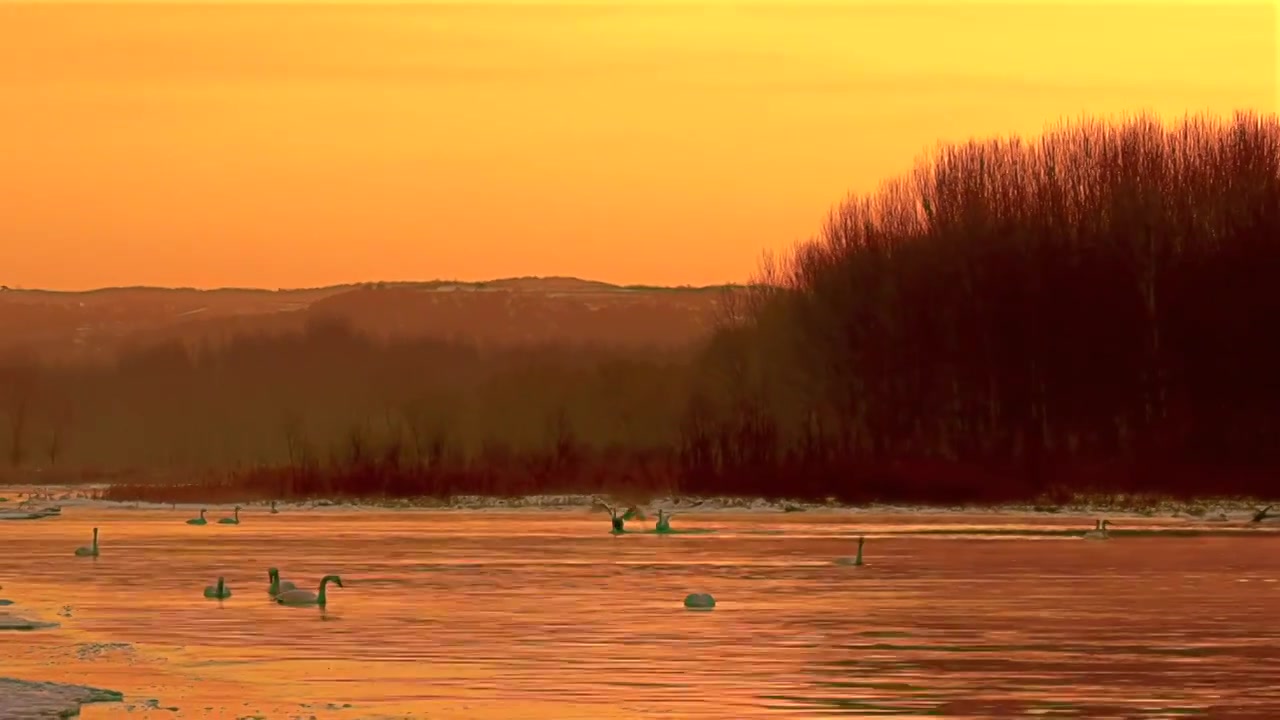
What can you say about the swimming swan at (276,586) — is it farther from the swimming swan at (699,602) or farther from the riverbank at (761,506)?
the riverbank at (761,506)

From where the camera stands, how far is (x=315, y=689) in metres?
21.3

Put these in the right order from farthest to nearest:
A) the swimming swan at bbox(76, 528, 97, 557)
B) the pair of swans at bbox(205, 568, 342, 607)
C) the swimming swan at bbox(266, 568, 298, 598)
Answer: the swimming swan at bbox(76, 528, 97, 557), the swimming swan at bbox(266, 568, 298, 598), the pair of swans at bbox(205, 568, 342, 607)

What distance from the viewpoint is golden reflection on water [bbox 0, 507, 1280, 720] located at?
20.5m

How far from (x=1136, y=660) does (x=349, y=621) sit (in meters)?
10.4

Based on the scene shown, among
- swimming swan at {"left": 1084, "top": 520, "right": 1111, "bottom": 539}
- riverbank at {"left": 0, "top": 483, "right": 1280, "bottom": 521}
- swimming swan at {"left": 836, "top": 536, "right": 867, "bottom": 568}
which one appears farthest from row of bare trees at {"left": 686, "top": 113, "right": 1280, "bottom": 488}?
swimming swan at {"left": 836, "top": 536, "right": 867, "bottom": 568}

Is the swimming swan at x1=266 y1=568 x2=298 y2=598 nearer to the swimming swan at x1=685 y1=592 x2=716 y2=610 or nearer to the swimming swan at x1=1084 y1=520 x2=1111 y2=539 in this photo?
the swimming swan at x1=685 y1=592 x2=716 y2=610

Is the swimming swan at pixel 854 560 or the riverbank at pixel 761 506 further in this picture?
the riverbank at pixel 761 506

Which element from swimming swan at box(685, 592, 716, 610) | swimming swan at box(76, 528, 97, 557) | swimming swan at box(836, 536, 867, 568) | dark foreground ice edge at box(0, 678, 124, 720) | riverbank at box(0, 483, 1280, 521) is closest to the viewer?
dark foreground ice edge at box(0, 678, 124, 720)

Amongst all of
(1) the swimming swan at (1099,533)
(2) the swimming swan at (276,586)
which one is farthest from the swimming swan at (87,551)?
(1) the swimming swan at (1099,533)

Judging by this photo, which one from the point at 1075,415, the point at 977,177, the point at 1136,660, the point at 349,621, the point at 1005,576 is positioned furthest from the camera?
the point at 977,177

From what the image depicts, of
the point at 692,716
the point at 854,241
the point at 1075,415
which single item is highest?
the point at 854,241

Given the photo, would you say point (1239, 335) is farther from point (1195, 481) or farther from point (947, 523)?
point (947, 523)

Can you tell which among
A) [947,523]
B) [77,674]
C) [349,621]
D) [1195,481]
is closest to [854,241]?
[1195,481]

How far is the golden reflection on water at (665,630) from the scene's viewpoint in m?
20.5
